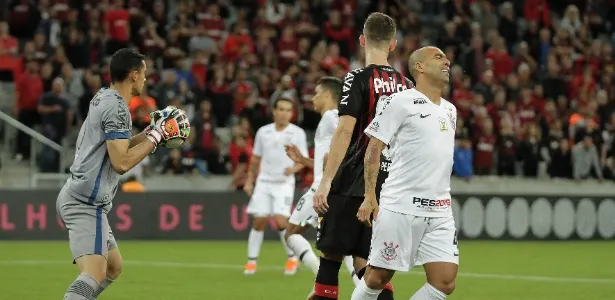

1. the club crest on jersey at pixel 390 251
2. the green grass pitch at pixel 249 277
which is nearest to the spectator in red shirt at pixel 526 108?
the green grass pitch at pixel 249 277

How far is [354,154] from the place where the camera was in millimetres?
9039

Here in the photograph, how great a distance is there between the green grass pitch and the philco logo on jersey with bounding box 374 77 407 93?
13.5ft

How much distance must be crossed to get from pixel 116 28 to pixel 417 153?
17.4 m

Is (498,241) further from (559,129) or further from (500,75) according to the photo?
(500,75)

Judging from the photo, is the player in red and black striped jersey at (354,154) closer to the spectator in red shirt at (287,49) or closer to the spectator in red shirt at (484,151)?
the spectator in red shirt at (484,151)

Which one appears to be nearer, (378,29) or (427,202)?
(427,202)

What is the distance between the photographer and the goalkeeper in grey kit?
25.9 feet

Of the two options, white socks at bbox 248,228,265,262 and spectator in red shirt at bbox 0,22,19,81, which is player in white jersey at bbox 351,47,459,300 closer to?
white socks at bbox 248,228,265,262

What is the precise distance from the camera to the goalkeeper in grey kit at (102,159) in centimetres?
790

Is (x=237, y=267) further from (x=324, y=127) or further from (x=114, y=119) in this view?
(x=114, y=119)

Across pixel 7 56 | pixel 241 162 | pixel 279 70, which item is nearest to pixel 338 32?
pixel 279 70

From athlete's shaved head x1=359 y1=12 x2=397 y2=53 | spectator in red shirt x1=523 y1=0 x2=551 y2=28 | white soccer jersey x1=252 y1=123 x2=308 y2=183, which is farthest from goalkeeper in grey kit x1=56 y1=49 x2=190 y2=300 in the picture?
spectator in red shirt x1=523 y1=0 x2=551 y2=28

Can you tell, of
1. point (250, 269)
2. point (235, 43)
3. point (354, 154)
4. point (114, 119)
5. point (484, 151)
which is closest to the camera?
point (114, 119)

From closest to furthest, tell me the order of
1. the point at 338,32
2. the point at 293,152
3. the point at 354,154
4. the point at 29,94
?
the point at 354,154 < the point at 293,152 < the point at 29,94 < the point at 338,32
